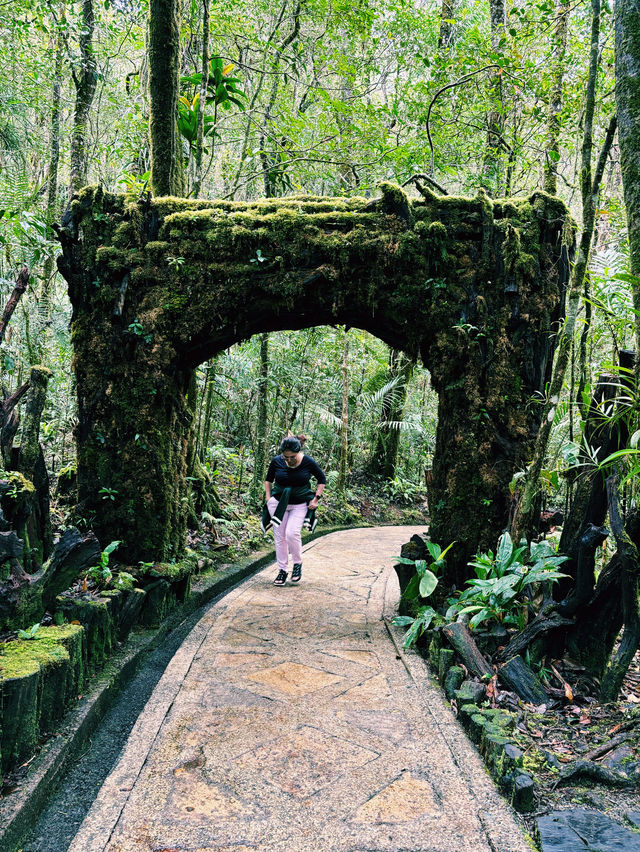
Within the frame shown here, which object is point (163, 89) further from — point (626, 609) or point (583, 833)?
point (583, 833)

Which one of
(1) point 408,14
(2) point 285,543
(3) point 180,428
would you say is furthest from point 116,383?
(1) point 408,14

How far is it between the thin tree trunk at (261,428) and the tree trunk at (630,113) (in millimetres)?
6949

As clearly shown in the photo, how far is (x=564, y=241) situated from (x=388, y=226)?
1.70m

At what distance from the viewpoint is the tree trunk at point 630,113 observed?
9.96 ft

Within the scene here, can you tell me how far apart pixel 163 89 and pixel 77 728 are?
6.63m

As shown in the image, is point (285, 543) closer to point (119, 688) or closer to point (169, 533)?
point (169, 533)

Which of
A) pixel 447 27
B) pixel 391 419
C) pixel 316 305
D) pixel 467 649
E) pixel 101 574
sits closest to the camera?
pixel 467 649

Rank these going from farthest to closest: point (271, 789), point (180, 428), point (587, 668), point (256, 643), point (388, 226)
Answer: point (180, 428), point (388, 226), point (256, 643), point (587, 668), point (271, 789)

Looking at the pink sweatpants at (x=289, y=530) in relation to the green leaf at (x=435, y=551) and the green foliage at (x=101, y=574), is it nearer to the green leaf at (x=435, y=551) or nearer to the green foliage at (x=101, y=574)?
the green leaf at (x=435, y=551)

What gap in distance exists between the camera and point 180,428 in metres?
6.15

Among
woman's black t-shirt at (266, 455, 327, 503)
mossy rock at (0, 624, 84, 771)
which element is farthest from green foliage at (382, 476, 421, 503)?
mossy rock at (0, 624, 84, 771)

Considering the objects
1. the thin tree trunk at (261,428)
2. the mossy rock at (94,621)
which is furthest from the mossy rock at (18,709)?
the thin tree trunk at (261,428)

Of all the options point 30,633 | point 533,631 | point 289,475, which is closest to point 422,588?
point 533,631

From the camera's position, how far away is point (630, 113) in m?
3.04
